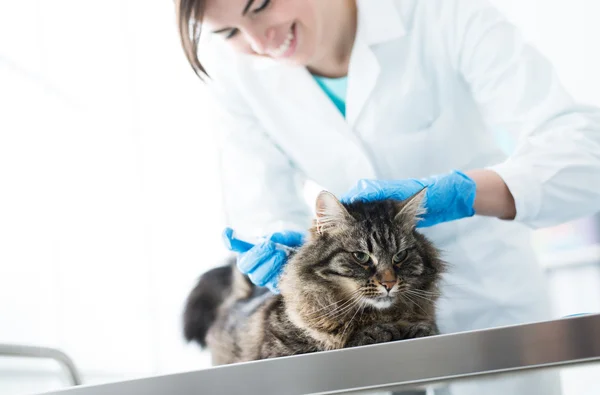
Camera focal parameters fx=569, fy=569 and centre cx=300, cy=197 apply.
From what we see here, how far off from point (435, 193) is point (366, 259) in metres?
0.23

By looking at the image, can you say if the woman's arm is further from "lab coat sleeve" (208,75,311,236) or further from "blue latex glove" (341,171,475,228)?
"lab coat sleeve" (208,75,311,236)

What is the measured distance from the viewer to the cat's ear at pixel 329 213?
3.66 feet

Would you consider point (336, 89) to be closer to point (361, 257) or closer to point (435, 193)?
point (435, 193)

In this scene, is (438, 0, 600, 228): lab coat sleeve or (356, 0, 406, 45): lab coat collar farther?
(356, 0, 406, 45): lab coat collar

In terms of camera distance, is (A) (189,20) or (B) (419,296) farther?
(A) (189,20)

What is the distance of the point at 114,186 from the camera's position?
2.32 metres

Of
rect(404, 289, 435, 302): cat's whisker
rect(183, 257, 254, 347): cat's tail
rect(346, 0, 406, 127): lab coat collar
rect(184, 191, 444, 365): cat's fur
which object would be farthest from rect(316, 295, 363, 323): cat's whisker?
rect(346, 0, 406, 127): lab coat collar

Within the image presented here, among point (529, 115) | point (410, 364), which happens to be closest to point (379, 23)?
point (529, 115)

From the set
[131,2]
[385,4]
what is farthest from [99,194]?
[385,4]

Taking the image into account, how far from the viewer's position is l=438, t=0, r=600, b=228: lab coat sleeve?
119cm

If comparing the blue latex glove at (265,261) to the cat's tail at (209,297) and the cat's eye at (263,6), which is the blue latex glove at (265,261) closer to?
the cat's tail at (209,297)

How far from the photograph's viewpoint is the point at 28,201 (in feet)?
5.72

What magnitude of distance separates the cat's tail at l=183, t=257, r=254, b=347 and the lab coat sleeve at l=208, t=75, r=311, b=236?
15 cm

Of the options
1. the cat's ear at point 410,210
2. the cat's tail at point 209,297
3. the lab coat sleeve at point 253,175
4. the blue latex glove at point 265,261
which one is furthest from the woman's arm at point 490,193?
the cat's tail at point 209,297
